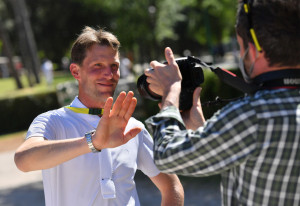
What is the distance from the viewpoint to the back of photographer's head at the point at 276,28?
1.43 m

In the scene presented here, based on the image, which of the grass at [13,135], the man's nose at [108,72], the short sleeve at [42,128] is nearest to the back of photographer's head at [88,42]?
the man's nose at [108,72]

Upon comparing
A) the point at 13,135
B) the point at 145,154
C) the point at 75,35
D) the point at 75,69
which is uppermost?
the point at 75,69

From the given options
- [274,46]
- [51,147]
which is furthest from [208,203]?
[274,46]

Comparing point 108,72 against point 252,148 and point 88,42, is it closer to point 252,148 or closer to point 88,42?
point 88,42

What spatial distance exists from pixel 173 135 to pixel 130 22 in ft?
57.5

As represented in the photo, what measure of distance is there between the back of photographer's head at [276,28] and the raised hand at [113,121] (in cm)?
62

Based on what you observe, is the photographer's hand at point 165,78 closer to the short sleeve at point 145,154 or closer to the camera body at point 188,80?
the camera body at point 188,80

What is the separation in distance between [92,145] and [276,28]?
885 mm

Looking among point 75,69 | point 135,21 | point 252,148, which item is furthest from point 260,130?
point 135,21

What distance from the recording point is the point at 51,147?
1.95m

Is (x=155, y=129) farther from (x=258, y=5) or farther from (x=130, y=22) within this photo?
(x=130, y=22)

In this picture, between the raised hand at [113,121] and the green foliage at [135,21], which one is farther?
the green foliage at [135,21]

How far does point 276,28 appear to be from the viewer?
143cm

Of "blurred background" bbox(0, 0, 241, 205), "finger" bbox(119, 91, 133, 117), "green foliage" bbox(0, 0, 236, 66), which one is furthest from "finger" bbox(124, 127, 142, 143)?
"green foliage" bbox(0, 0, 236, 66)
